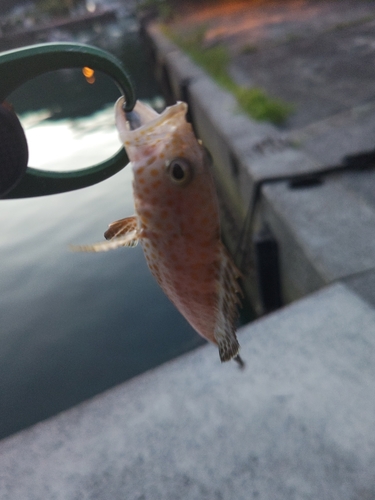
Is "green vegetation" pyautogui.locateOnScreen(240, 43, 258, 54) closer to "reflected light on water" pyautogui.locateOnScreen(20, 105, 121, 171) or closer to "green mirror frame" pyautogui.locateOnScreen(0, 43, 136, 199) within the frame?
"reflected light on water" pyautogui.locateOnScreen(20, 105, 121, 171)

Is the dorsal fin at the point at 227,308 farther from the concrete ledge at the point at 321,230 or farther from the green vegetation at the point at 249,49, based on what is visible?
the green vegetation at the point at 249,49


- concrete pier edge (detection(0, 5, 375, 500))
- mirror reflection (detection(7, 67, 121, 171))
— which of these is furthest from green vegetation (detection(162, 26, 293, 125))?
concrete pier edge (detection(0, 5, 375, 500))

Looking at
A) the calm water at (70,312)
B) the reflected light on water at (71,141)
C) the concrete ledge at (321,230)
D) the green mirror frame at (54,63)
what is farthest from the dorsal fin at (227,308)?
the reflected light on water at (71,141)

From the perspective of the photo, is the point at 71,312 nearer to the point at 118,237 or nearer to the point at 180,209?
the point at 118,237

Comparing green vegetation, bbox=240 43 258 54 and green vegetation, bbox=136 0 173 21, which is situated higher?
green vegetation, bbox=136 0 173 21

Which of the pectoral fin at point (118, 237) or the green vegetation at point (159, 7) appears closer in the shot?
the pectoral fin at point (118, 237)

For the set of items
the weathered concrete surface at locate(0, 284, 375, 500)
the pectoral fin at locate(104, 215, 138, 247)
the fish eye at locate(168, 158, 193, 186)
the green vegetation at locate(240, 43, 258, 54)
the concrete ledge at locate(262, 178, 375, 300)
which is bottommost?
the weathered concrete surface at locate(0, 284, 375, 500)
